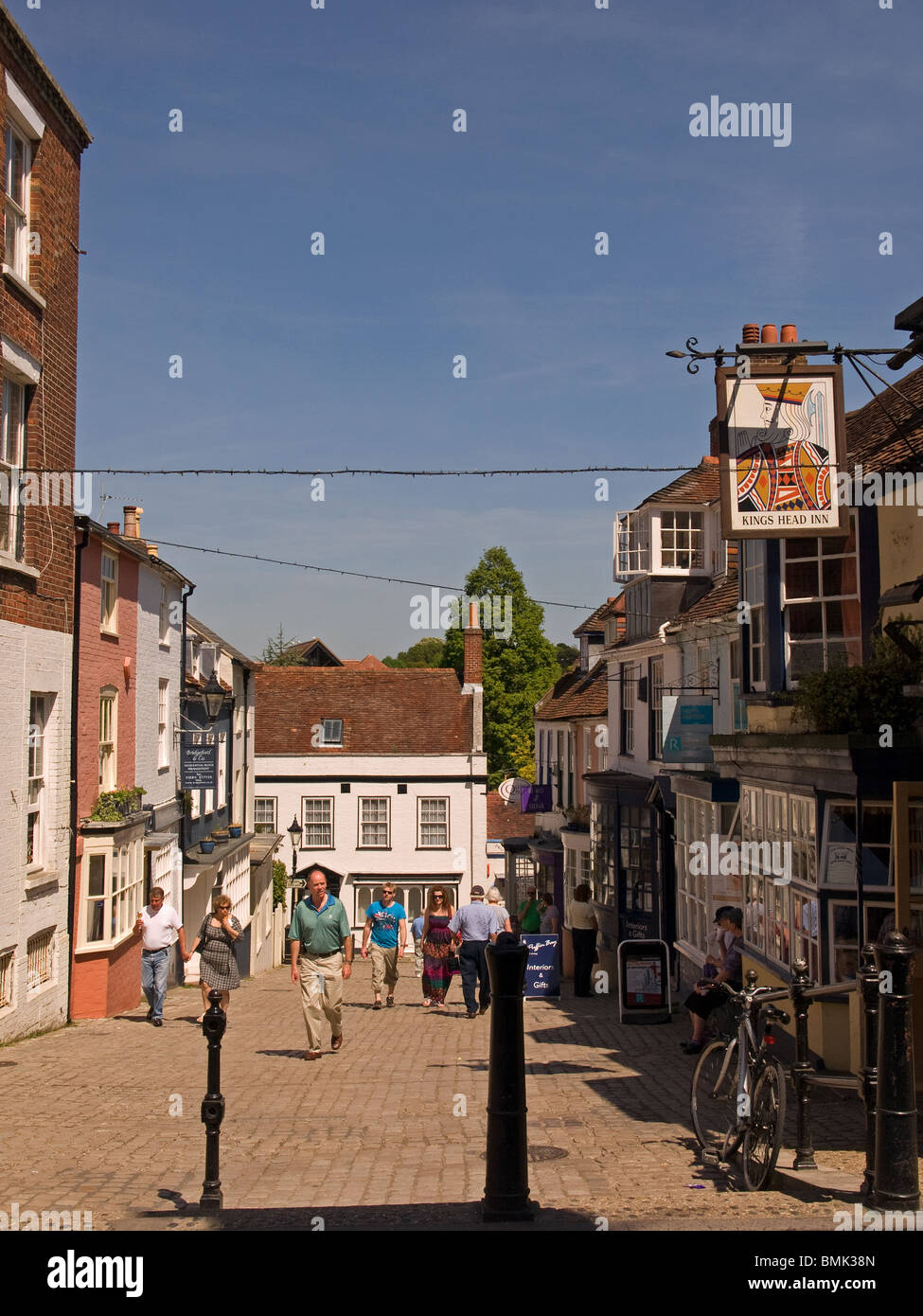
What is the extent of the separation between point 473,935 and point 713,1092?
785 cm

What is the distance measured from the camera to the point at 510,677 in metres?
61.0

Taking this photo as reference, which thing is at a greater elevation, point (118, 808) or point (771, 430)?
point (771, 430)

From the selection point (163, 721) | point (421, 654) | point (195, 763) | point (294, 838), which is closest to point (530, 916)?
point (195, 763)

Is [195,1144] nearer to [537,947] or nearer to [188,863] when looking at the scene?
[537,947]

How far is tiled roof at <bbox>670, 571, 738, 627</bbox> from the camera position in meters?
19.5

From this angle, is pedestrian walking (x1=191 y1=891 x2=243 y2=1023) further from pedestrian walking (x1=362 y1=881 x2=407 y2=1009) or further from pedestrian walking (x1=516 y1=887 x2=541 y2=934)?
pedestrian walking (x1=516 y1=887 x2=541 y2=934)

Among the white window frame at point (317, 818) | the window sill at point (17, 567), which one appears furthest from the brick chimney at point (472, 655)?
the window sill at point (17, 567)

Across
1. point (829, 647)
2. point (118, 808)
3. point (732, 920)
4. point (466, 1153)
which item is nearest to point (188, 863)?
point (118, 808)

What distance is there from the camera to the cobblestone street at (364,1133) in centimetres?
637

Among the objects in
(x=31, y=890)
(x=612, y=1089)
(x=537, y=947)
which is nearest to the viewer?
(x=612, y=1089)

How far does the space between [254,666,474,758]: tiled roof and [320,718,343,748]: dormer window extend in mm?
229

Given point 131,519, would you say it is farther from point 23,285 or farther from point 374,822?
point 374,822
